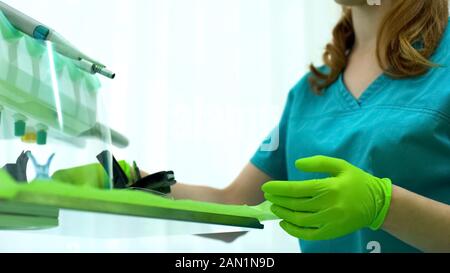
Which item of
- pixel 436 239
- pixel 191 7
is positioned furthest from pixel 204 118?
pixel 436 239

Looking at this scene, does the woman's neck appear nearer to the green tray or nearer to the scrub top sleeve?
the scrub top sleeve

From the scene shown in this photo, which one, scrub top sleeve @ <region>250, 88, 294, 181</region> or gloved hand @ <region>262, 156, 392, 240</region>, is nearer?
gloved hand @ <region>262, 156, 392, 240</region>

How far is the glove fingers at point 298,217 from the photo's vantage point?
0.65 metres

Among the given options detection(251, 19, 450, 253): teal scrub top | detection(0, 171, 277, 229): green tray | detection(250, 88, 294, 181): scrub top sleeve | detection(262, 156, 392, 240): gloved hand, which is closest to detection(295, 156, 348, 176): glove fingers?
detection(262, 156, 392, 240): gloved hand

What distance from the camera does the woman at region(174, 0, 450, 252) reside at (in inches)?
25.8

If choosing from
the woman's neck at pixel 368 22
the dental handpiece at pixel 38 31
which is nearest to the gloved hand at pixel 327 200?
the dental handpiece at pixel 38 31

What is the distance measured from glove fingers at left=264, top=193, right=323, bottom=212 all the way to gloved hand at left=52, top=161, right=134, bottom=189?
0.22m

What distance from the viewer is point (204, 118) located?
0.93m

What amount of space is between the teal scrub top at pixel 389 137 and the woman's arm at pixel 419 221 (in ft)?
0.39

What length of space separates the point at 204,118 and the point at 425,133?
0.40 m

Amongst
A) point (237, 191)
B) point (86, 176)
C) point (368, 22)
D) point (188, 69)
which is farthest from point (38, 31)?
point (368, 22)

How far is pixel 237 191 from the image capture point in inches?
41.2

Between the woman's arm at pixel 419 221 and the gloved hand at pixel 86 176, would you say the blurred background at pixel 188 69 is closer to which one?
the gloved hand at pixel 86 176

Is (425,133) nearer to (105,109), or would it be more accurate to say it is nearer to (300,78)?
(300,78)
